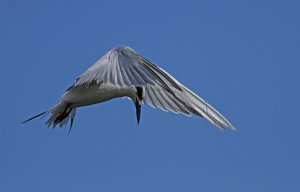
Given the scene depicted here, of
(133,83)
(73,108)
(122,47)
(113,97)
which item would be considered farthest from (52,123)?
(133,83)

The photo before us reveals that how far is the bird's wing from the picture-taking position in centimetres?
1034

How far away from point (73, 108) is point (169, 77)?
1.85 meters

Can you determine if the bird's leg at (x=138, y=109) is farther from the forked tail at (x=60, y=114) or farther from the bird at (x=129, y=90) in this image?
the forked tail at (x=60, y=114)

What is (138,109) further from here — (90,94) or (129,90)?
(90,94)

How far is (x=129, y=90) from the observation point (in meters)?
12.5

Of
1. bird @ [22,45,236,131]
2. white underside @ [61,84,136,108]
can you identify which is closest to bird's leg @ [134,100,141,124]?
bird @ [22,45,236,131]

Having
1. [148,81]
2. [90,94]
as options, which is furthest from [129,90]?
[148,81]

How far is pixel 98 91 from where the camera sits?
11820 millimetres

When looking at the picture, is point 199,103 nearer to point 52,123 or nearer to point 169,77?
point 169,77

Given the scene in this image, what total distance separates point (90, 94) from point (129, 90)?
0.91m

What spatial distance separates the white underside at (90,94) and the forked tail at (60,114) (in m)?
0.27

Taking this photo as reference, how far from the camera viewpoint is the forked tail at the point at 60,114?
12277mm

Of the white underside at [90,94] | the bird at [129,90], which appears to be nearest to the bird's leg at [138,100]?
the bird at [129,90]

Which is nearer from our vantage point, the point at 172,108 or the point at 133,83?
the point at 133,83
